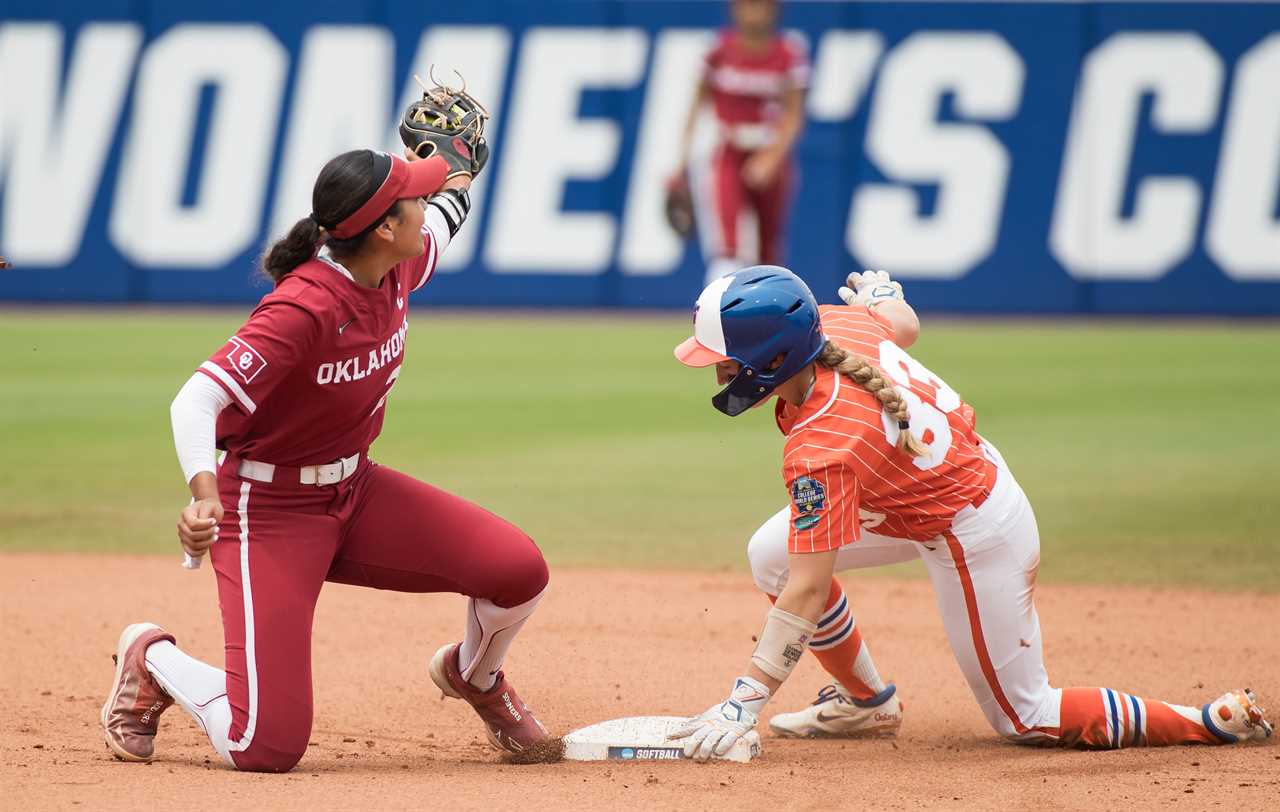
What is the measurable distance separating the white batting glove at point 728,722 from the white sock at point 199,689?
1.22 metres

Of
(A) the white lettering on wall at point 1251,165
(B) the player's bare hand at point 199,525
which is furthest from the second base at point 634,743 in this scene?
(A) the white lettering on wall at point 1251,165

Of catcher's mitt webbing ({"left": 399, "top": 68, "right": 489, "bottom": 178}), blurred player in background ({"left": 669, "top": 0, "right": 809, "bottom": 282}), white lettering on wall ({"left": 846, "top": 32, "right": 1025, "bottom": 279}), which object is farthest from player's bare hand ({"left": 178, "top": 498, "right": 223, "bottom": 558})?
white lettering on wall ({"left": 846, "top": 32, "right": 1025, "bottom": 279})

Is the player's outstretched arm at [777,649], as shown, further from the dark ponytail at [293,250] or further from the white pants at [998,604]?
the dark ponytail at [293,250]

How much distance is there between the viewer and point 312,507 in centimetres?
446

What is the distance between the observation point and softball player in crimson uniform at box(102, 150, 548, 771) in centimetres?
420

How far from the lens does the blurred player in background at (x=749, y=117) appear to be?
51.3 ft

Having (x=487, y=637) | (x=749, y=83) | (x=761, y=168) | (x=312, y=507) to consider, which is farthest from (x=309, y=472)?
(x=749, y=83)

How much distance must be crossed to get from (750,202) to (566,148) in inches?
79.9

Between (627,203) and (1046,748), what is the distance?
40.9 feet

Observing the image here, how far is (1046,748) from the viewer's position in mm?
4656

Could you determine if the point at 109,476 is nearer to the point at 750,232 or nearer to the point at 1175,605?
the point at 1175,605

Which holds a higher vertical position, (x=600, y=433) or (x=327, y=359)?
(x=327, y=359)

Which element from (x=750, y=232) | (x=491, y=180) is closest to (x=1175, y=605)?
(x=750, y=232)

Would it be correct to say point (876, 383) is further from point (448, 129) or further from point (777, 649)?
point (448, 129)
